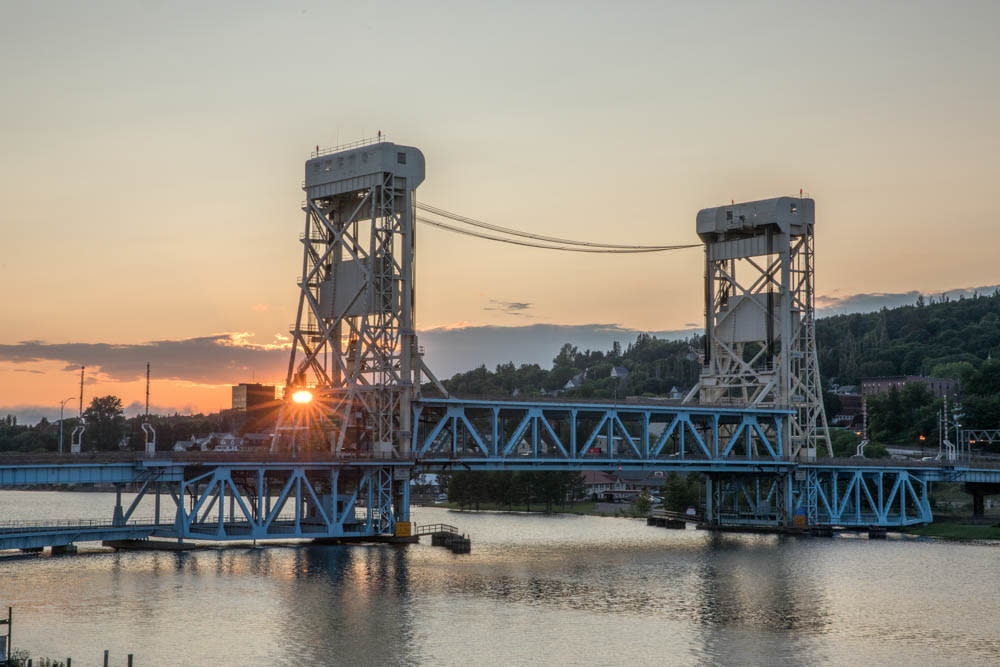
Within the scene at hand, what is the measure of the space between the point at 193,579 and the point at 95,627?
16.6 metres

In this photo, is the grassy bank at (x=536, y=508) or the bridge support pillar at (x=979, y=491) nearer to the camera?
→ the bridge support pillar at (x=979, y=491)

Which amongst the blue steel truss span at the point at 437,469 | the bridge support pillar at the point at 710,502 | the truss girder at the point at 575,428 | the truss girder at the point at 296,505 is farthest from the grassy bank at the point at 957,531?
the truss girder at the point at 296,505

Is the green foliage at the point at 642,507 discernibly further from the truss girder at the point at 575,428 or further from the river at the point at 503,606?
the river at the point at 503,606

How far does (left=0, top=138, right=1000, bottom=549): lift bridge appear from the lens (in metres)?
88.5

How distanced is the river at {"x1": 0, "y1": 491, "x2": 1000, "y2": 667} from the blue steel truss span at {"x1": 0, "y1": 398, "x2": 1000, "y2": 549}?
2807 millimetres

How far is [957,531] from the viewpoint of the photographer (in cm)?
12012

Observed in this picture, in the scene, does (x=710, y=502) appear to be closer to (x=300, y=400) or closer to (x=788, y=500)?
(x=788, y=500)

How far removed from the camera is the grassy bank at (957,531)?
384 feet

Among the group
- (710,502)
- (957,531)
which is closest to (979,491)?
(957,531)

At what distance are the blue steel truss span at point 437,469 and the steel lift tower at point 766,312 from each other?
3.23 meters

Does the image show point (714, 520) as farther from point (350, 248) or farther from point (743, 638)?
point (743, 638)

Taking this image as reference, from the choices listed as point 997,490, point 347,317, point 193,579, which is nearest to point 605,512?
point 997,490

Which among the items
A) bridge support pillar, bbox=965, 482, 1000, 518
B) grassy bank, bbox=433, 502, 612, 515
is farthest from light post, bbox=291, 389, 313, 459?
grassy bank, bbox=433, 502, 612, 515

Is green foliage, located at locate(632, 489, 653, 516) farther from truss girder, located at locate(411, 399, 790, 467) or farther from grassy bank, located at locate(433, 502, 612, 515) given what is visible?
truss girder, located at locate(411, 399, 790, 467)
